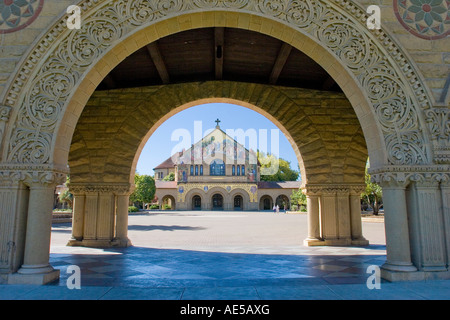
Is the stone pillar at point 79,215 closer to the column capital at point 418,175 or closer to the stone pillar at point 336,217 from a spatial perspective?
the stone pillar at point 336,217

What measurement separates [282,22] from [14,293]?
5425 mm

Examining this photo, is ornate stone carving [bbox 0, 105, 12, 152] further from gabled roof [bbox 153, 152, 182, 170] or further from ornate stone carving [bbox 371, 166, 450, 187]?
gabled roof [bbox 153, 152, 182, 170]

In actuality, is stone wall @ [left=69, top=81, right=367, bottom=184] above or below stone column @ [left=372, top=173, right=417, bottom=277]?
above

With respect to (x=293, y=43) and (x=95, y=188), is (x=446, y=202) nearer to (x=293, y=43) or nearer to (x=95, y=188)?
(x=293, y=43)

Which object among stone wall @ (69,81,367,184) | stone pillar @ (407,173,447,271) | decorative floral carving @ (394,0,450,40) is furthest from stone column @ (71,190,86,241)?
decorative floral carving @ (394,0,450,40)

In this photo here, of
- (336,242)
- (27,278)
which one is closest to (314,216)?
(336,242)

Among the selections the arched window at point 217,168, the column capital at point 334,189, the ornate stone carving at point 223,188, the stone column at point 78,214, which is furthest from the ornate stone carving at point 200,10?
the arched window at point 217,168

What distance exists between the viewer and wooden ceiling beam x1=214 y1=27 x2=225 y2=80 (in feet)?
21.3

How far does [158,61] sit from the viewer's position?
773 cm

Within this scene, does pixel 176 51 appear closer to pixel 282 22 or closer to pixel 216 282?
pixel 282 22

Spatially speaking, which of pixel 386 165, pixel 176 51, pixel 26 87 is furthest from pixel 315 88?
pixel 26 87

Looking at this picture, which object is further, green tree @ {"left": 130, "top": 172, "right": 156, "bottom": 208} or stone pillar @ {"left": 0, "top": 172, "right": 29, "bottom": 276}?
green tree @ {"left": 130, "top": 172, "right": 156, "bottom": 208}

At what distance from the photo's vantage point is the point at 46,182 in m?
4.68

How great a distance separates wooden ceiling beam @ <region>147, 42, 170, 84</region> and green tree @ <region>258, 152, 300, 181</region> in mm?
58188
